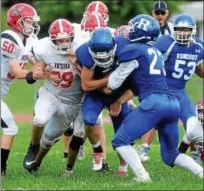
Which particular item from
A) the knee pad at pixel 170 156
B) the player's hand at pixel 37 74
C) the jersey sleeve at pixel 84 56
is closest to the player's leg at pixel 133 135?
the knee pad at pixel 170 156

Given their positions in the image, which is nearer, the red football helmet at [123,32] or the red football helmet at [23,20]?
the red football helmet at [123,32]

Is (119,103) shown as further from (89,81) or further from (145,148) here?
(145,148)

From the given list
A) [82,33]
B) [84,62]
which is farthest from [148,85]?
[82,33]

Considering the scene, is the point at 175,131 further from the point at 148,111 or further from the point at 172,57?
the point at 172,57

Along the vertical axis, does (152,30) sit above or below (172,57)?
above

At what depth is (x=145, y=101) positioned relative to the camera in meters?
7.87

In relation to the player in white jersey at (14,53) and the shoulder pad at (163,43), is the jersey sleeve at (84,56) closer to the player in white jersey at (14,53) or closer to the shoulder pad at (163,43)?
the player in white jersey at (14,53)

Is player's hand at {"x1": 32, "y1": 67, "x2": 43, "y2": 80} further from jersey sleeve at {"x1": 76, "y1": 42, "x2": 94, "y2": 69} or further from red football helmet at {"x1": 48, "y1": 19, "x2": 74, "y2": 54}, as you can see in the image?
jersey sleeve at {"x1": 76, "y1": 42, "x2": 94, "y2": 69}

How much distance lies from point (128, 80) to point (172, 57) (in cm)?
129

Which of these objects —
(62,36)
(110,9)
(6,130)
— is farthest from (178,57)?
(110,9)

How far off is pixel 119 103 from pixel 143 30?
0.97 metres

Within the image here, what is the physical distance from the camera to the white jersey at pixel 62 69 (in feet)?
28.8

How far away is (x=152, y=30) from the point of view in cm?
803

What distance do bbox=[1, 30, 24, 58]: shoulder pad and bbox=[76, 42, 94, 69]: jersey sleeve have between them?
774 mm
